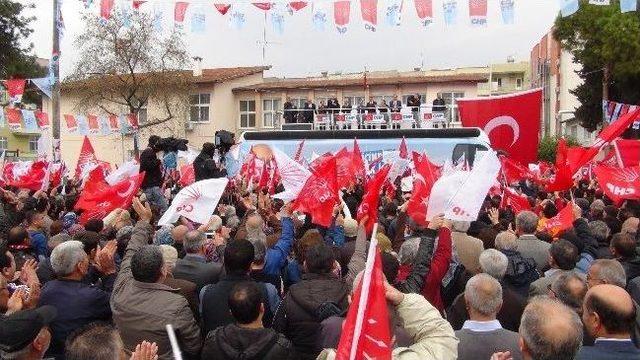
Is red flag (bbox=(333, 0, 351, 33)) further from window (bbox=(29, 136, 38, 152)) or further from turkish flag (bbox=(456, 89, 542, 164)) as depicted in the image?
window (bbox=(29, 136, 38, 152))

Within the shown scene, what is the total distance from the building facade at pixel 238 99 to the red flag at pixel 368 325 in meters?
36.0

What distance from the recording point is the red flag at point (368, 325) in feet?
8.19

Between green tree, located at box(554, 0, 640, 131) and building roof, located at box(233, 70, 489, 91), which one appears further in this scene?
building roof, located at box(233, 70, 489, 91)

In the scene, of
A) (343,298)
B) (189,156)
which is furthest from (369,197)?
(189,156)

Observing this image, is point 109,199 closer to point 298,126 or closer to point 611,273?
point 611,273

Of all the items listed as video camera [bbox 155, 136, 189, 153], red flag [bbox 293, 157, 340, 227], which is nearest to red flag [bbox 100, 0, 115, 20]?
video camera [bbox 155, 136, 189, 153]

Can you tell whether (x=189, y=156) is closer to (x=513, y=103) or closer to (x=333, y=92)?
(x=513, y=103)

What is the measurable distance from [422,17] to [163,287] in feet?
47.6

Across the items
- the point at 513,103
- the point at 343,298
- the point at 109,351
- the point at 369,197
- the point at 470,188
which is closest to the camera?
the point at 109,351

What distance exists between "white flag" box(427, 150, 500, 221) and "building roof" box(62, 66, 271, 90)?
3332cm

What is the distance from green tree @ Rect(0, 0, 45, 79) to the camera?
26.7 m

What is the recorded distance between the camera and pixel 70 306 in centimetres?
457

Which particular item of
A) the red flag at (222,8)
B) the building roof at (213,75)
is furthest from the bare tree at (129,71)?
the red flag at (222,8)

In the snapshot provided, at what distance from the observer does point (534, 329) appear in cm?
315
